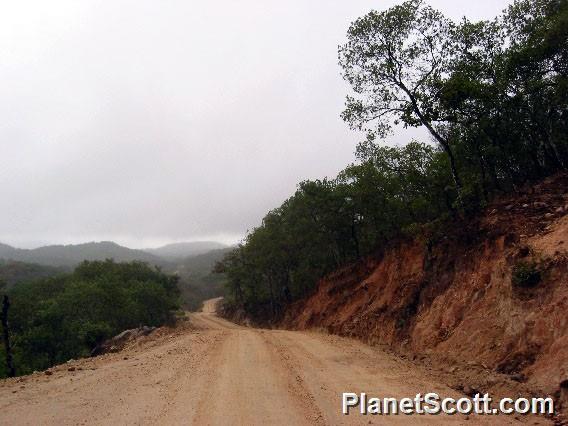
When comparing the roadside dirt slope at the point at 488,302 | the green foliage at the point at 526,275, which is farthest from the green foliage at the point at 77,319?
the green foliage at the point at 526,275

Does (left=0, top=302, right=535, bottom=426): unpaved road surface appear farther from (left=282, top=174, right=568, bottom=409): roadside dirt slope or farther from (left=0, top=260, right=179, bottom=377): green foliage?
(left=0, top=260, right=179, bottom=377): green foliage

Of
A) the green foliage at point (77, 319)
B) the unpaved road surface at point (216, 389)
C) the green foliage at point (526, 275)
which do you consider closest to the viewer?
the unpaved road surface at point (216, 389)

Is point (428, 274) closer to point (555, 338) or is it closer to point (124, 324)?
point (555, 338)

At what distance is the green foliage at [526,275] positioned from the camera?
11.5 metres

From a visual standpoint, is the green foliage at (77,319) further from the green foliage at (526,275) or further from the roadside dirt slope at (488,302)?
the green foliage at (526,275)

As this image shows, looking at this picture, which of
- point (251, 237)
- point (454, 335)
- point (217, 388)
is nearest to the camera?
point (217, 388)

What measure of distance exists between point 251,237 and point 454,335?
38651 millimetres

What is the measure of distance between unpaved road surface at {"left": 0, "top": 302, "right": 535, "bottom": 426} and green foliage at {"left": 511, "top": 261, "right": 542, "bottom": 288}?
3.88m

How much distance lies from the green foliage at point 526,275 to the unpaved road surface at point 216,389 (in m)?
3.88

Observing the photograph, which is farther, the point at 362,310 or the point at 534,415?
the point at 362,310

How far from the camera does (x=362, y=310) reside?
25578 mm

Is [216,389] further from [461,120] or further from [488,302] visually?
[461,120]

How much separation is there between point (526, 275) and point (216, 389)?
9313 mm

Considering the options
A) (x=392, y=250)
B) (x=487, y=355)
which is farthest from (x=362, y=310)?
(x=487, y=355)
